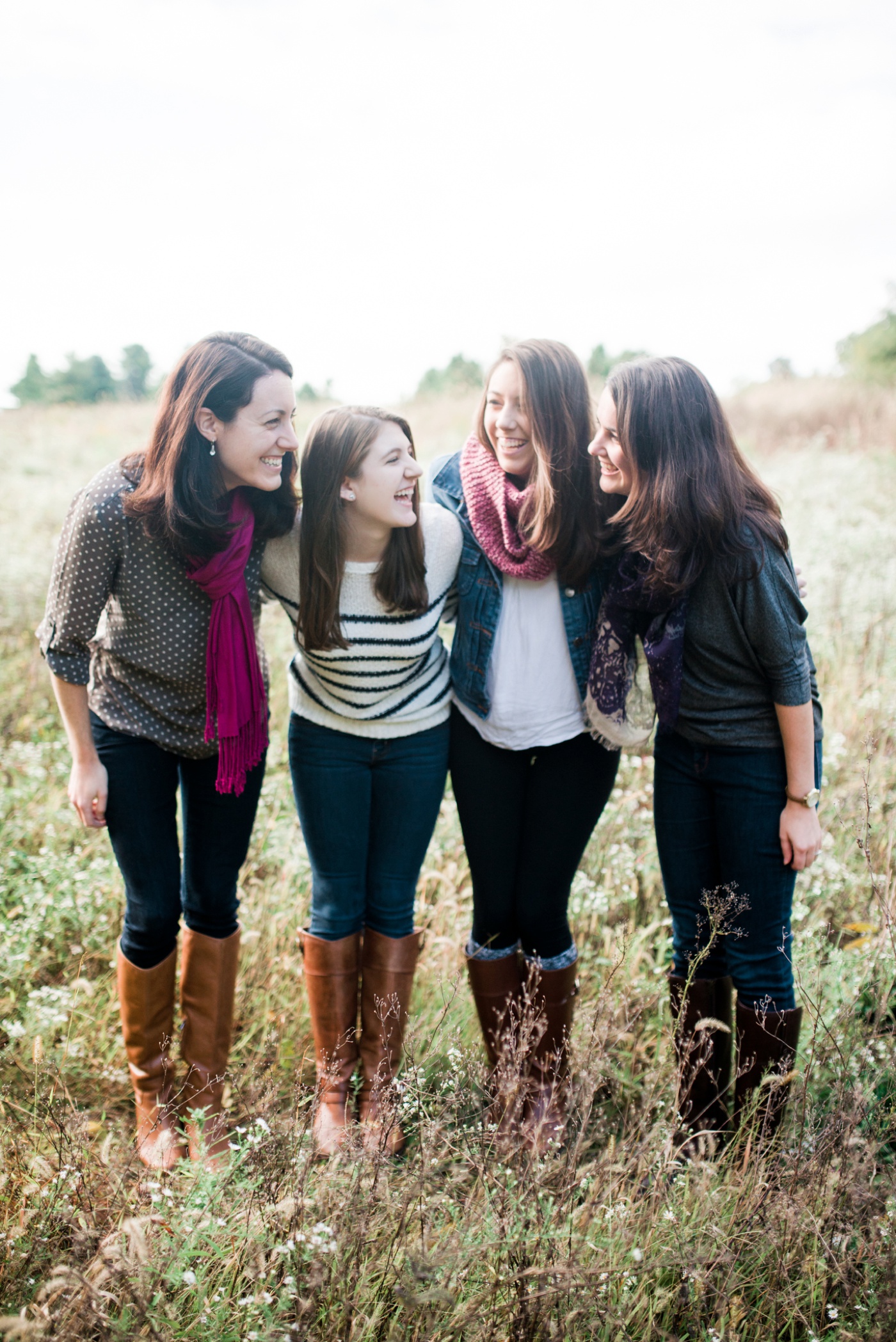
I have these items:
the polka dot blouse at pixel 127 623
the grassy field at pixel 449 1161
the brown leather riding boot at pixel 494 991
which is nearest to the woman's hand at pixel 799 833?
the grassy field at pixel 449 1161

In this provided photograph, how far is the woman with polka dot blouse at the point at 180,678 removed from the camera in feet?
7.26

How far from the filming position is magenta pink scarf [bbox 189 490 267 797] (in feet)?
7.57

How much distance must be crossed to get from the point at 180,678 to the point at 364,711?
51cm

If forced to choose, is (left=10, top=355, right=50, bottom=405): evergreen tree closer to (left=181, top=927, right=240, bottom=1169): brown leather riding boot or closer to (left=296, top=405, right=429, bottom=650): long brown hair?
(left=296, top=405, right=429, bottom=650): long brown hair

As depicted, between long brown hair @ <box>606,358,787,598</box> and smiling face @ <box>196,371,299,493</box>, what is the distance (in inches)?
34.1

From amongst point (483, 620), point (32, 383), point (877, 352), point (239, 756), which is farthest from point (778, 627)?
point (32, 383)

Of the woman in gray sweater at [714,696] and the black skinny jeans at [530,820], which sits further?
the black skinny jeans at [530,820]

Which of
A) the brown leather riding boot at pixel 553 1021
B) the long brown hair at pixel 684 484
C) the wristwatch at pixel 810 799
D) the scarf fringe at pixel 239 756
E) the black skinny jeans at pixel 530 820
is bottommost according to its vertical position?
the brown leather riding boot at pixel 553 1021

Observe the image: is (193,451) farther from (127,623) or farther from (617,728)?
(617,728)

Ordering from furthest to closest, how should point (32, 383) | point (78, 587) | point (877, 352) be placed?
point (32, 383), point (877, 352), point (78, 587)

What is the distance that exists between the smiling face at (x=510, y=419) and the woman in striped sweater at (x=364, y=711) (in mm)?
252

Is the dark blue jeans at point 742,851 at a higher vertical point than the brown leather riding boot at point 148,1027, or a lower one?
higher

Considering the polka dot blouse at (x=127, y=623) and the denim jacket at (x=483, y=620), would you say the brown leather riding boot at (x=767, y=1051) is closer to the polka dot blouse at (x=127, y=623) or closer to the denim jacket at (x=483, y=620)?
the denim jacket at (x=483, y=620)

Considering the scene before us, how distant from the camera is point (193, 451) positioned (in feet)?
7.35
